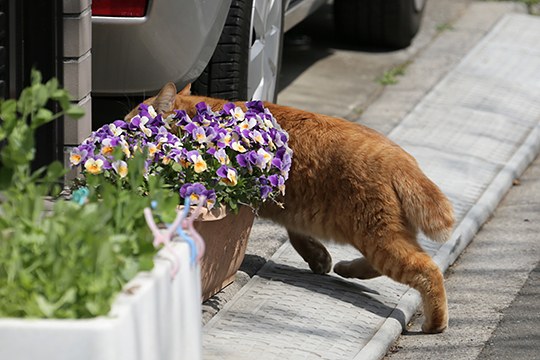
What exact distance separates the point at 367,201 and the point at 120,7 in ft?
4.12

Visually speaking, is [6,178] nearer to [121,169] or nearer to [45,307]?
[45,307]

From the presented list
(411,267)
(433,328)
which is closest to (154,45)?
(411,267)

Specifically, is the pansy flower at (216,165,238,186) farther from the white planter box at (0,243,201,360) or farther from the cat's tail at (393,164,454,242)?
the white planter box at (0,243,201,360)

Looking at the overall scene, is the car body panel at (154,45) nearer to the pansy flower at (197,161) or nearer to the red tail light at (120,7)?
the red tail light at (120,7)

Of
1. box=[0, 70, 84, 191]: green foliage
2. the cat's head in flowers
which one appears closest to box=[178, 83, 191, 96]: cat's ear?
the cat's head in flowers

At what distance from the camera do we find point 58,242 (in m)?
2.45

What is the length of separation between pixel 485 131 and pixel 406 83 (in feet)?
3.30

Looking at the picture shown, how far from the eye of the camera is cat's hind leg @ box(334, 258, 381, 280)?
4.65 meters

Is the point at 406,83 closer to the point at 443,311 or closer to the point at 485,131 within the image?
the point at 485,131

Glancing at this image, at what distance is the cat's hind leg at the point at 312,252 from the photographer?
4715 mm

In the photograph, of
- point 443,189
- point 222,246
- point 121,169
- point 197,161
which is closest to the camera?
point 121,169

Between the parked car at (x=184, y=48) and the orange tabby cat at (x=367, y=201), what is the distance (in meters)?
0.21

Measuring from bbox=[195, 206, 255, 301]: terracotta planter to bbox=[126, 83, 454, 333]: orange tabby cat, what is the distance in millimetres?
198

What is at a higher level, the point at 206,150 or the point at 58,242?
the point at 58,242
